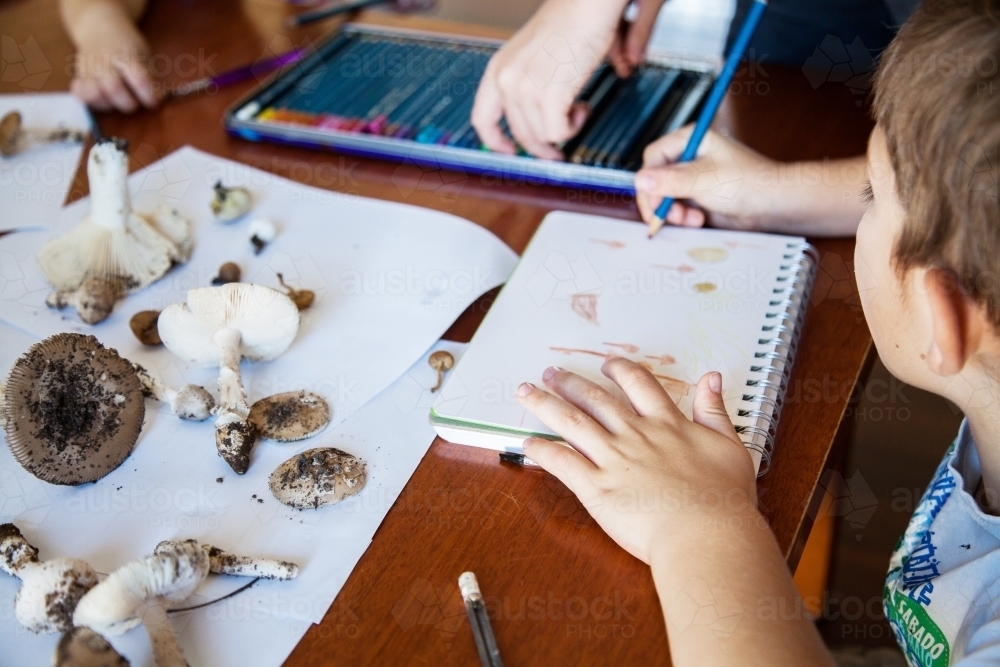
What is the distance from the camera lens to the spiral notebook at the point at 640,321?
0.61m

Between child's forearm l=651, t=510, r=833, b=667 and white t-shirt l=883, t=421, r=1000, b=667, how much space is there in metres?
0.15

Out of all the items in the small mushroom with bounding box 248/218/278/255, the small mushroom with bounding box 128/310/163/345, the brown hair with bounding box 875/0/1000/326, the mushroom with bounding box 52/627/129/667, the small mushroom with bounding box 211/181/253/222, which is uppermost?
the brown hair with bounding box 875/0/1000/326

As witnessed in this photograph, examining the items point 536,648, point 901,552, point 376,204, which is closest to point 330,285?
point 376,204

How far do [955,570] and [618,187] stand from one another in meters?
0.47

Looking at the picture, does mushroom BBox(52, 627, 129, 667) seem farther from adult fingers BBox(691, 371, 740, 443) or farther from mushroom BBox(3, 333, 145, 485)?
adult fingers BBox(691, 371, 740, 443)

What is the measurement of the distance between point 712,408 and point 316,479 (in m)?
0.28

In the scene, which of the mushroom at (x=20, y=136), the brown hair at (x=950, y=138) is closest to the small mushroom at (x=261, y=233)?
the mushroom at (x=20, y=136)

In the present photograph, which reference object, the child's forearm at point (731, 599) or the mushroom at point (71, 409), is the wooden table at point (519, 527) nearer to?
the child's forearm at point (731, 599)

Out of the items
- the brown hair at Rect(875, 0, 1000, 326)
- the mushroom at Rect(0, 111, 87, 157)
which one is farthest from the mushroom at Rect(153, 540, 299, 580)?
the mushroom at Rect(0, 111, 87, 157)

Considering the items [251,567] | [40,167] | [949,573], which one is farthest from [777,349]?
[40,167]

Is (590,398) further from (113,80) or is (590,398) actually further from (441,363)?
(113,80)

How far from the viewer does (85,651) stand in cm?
45

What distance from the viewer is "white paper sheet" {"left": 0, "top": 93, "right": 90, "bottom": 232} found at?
0.87 metres

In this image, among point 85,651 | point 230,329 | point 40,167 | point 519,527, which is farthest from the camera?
point 40,167
